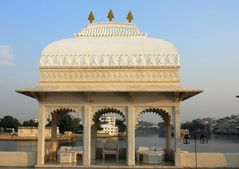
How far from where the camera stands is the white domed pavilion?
494 inches

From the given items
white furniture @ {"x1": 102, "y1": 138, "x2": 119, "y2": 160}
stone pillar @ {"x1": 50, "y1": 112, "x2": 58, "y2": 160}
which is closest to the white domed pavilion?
stone pillar @ {"x1": 50, "y1": 112, "x2": 58, "y2": 160}

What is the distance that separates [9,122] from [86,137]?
8936 cm

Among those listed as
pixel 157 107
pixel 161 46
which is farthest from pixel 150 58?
pixel 157 107

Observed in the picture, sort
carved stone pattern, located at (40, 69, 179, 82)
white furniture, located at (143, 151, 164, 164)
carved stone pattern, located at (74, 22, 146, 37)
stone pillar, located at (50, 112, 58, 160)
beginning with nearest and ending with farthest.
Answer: carved stone pattern, located at (40, 69, 179, 82) < white furniture, located at (143, 151, 164, 164) < carved stone pattern, located at (74, 22, 146, 37) < stone pillar, located at (50, 112, 58, 160)

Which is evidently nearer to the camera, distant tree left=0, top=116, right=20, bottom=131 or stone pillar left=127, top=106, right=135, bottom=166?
stone pillar left=127, top=106, right=135, bottom=166

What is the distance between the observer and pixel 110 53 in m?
13.1

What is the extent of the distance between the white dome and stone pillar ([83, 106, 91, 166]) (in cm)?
186

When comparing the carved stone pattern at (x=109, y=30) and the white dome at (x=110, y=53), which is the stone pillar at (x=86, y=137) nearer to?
the white dome at (x=110, y=53)

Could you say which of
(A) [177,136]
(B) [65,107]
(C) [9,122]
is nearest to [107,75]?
(B) [65,107]

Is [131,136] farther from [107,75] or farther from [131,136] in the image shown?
[107,75]

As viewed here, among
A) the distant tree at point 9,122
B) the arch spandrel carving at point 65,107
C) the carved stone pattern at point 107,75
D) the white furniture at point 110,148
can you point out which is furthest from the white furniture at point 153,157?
the distant tree at point 9,122

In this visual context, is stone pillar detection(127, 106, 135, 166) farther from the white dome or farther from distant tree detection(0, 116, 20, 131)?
distant tree detection(0, 116, 20, 131)

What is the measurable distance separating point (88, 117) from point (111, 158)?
3124mm

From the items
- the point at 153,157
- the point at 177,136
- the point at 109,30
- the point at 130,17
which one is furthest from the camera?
the point at 130,17
